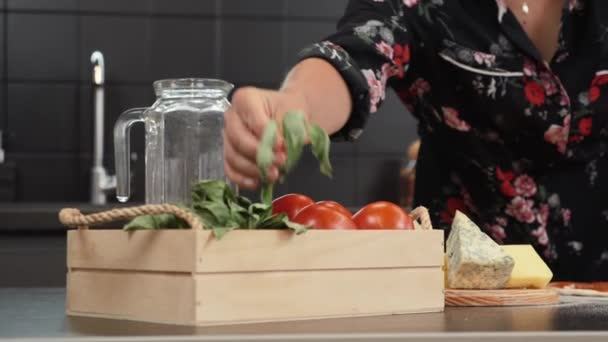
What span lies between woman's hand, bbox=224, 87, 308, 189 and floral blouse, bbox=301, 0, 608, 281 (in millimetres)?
496

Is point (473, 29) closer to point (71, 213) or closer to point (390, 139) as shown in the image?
point (71, 213)

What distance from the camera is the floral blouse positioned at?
152cm

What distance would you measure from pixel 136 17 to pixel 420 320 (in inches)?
99.9

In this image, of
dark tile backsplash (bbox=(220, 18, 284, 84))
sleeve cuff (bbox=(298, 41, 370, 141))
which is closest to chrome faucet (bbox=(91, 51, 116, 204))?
dark tile backsplash (bbox=(220, 18, 284, 84))

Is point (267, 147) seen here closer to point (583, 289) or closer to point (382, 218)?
point (382, 218)

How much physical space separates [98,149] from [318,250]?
2.36 metres

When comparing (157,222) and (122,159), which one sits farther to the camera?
(122,159)

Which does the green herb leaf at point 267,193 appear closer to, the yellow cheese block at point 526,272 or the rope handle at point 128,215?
the rope handle at point 128,215

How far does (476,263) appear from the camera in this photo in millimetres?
1136

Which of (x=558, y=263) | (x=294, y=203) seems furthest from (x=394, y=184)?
(x=294, y=203)

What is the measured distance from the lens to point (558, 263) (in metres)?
1.62

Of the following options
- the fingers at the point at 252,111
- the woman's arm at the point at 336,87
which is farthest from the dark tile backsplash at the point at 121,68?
the fingers at the point at 252,111

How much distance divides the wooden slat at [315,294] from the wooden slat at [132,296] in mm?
22

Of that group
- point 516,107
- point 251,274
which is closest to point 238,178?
point 251,274
